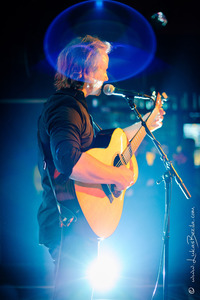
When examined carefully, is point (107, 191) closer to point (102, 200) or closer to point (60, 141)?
point (102, 200)

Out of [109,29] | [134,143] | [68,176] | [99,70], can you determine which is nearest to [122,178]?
[68,176]

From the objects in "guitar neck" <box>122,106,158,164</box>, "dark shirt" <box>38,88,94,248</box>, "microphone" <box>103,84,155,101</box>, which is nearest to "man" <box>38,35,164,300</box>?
"dark shirt" <box>38,88,94,248</box>

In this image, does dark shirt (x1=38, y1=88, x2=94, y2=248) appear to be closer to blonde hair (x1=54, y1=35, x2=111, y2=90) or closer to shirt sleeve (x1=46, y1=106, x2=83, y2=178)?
shirt sleeve (x1=46, y1=106, x2=83, y2=178)

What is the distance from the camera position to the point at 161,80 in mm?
3955

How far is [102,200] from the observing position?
1.43 meters

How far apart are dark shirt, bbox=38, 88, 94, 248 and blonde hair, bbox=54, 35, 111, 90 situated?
13 centimetres

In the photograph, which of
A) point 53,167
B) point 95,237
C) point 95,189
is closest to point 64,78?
point 53,167

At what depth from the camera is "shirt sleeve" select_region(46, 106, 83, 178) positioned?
1159 mm

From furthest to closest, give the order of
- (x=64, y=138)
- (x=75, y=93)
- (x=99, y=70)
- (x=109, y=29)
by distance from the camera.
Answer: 1. (x=109, y=29)
2. (x=99, y=70)
3. (x=75, y=93)
4. (x=64, y=138)

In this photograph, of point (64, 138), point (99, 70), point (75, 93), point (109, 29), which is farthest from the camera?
point (109, 29)

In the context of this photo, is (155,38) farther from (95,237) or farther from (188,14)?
(95,237)

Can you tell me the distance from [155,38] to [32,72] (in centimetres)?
174

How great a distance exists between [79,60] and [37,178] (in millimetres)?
2235

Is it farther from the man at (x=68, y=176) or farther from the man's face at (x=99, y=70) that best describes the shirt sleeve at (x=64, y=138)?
the man's face at (x=99, y=70)
